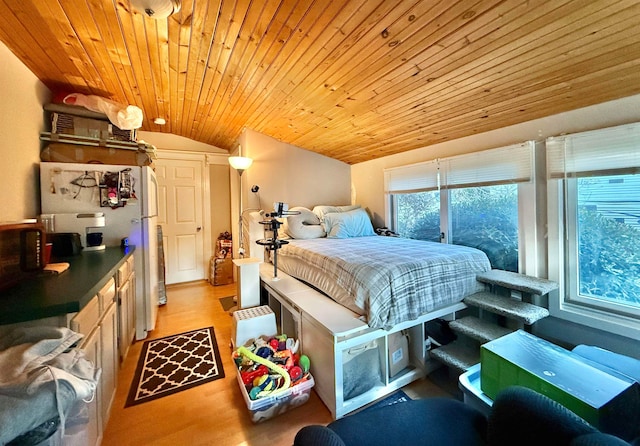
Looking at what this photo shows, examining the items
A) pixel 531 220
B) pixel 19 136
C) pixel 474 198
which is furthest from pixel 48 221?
pixel 531 220

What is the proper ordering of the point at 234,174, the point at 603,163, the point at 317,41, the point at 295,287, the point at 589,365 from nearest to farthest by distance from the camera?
the point at 589,365 → the point at 317,41 → the point at 603,163 → the point at 295,287 → the point at 234,174

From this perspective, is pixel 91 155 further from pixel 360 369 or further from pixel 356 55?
pixel 360 369

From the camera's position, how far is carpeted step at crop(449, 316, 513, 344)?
72.5 inches

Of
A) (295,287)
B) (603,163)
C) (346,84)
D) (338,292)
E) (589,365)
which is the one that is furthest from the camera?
(295,287)

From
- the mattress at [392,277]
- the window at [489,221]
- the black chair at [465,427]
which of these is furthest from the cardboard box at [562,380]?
the window at [489,221]

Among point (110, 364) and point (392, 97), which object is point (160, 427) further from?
point (392, 97)

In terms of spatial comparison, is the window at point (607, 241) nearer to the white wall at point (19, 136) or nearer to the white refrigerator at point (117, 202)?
the white refrigerator at point (117, 202)

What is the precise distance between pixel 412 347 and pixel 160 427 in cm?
177

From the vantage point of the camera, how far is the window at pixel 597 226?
1.82 m

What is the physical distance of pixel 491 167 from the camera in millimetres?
2555

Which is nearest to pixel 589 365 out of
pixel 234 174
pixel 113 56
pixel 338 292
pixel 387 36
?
pixel 338 292

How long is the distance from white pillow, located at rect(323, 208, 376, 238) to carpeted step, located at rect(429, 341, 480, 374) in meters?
1.69

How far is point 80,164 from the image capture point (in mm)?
2258

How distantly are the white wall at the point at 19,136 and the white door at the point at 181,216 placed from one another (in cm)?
199
